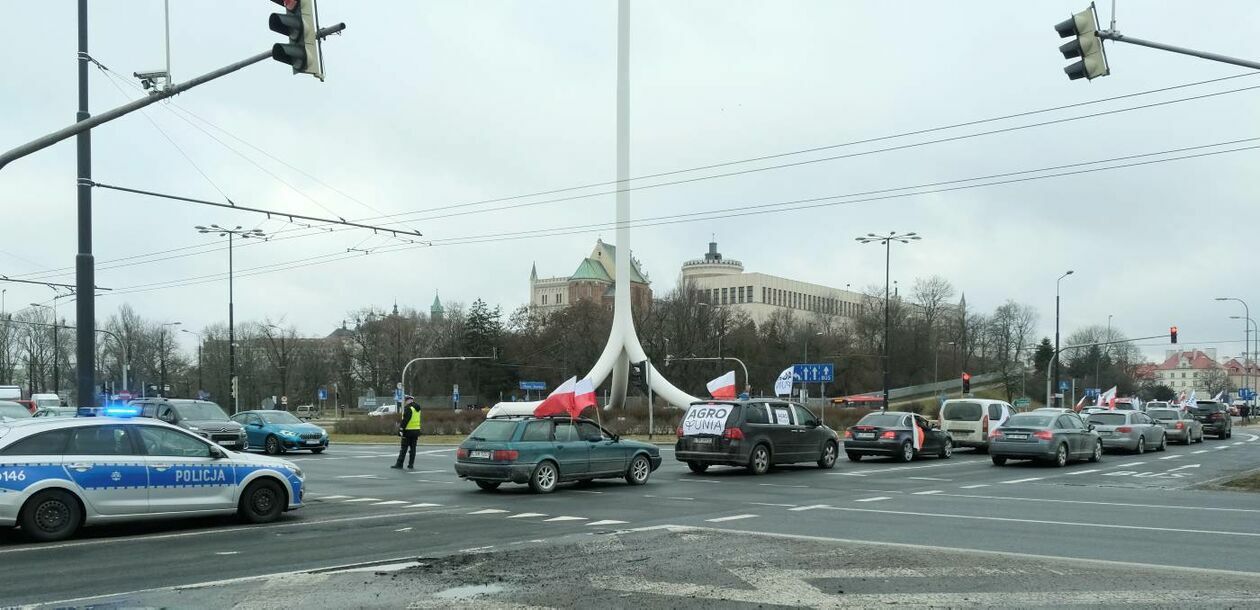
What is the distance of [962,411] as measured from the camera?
31172 millimetres

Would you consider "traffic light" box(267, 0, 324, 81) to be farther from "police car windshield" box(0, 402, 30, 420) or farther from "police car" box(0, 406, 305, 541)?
"police car windshield" box(0, 402, 30, 420)

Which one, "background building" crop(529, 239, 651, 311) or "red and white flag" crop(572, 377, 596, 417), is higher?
"background building" crop(529, 239, 651, 311)

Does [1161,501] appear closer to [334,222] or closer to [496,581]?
[496,581]

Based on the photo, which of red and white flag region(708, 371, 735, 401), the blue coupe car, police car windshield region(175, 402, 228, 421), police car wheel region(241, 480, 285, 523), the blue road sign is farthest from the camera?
the blue road sign

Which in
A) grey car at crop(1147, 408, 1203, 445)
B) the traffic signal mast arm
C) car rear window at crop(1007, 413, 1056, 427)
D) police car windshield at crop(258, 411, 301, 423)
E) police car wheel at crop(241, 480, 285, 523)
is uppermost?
the traffic signal mast arm

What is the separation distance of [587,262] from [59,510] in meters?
152

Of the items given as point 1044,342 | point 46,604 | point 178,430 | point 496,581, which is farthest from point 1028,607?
point 1044,342

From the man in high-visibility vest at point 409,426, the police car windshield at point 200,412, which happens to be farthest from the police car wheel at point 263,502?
the police car windshield at point 200,412

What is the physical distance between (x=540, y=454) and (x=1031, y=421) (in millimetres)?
14781

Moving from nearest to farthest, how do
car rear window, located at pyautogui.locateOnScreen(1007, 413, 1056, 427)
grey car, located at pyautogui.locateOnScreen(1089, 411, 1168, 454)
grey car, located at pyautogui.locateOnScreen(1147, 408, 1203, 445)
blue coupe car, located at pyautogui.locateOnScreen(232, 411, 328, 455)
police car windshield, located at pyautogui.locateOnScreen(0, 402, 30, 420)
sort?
car rear window, located at pyautogui.locateOnScreen(1007, 413, 1056, 427), police car windshield, located at pyautogui.locateOnScreen(0, 402, 30, 420), blue coupe car, located at pyautogui.locateOnScreen(232, 411, 328, 455), grey car, located at pyautogui.locateOnScreen(1089, 411, 1168, 454), grey car, located at pyautogui.locateOnScreen(1147, 408, 1203, 445)

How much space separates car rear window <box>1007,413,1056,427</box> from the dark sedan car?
2348 millimetres

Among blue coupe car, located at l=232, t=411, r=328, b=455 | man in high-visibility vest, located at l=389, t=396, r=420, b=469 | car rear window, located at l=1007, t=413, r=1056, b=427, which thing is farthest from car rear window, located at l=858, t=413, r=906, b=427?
blue coupe car, located at l=232, t=411, r=328, b=455

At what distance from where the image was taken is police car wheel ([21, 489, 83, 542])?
1160 cm

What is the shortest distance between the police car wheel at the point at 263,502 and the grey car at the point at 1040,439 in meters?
18.6
